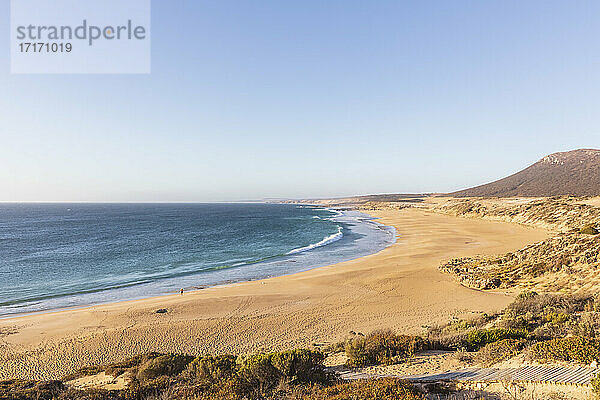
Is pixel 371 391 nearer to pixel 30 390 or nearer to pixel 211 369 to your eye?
pixel 211 369

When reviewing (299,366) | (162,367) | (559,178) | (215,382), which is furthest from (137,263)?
(559,178)

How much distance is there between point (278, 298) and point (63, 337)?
11.7 m

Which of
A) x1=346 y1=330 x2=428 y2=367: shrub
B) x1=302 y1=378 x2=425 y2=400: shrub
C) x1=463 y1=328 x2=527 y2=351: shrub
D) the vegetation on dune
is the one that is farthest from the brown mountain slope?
the vegetation on dune

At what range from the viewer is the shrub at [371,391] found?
5.83 m

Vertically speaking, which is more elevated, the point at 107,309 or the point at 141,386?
the point at 141,386

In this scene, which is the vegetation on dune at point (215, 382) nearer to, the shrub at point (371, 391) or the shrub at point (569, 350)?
the shrub at point (371, 391)

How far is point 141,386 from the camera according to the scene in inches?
304

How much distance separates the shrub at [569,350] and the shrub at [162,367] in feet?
30.3

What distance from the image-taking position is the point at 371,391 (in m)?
6.06

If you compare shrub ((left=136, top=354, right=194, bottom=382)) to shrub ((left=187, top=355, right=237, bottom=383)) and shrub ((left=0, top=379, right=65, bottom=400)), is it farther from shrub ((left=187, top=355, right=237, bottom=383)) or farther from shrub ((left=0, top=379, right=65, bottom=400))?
shrub ((left=0, top=379, right=65, bottom=400))

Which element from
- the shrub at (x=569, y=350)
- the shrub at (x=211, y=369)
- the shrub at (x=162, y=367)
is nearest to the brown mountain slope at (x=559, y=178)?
the shrub at (x=569, y=350)

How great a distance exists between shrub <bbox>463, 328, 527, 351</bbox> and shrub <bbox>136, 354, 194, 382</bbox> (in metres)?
8.66

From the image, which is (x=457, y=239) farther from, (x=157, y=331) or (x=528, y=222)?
(x=157, y=331)

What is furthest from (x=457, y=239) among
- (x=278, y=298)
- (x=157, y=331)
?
(x=157, y=331)
